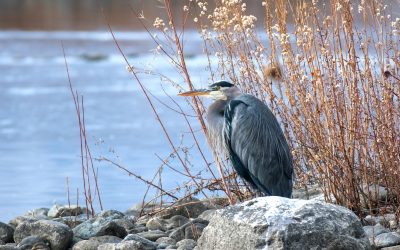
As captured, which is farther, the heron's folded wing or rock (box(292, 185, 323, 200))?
rock (box(292, 185, 323, 200))

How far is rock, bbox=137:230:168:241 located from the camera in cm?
455

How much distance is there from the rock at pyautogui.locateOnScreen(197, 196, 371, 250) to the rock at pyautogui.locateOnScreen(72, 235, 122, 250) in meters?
0.84

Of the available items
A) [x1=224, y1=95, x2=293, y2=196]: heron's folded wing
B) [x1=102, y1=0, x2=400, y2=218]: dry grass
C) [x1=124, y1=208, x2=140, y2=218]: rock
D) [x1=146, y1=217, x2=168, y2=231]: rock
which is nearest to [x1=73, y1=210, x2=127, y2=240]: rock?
[x1=146, y1=217, x2=168, y2=231]: rock

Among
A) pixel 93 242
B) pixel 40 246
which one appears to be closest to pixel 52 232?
pixel 40 246

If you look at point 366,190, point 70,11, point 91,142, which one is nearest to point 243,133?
point 366,190

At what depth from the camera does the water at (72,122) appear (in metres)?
6.87

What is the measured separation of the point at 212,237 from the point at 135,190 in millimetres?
3241

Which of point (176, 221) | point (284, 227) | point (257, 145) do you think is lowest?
point (176, 221)

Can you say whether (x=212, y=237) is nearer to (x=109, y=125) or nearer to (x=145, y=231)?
(x=145, y=231)

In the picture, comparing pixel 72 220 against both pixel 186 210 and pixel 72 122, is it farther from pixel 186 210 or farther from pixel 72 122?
pixel 72 122

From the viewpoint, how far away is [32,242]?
4328 millimetres

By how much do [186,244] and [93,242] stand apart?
1.52 ft

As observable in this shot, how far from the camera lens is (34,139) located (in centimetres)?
904

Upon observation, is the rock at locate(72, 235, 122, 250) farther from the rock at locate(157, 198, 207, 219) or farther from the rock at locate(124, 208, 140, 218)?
the rock at locate(124, 208, 140, 218)
